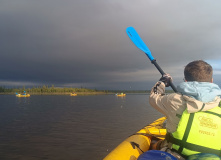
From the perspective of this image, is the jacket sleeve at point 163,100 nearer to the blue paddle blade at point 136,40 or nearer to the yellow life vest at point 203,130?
the yellow life vest at point 203,130


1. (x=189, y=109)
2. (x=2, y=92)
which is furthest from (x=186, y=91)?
(x=2, y=92)

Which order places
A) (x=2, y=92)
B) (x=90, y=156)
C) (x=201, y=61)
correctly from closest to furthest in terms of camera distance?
(x=201, y=61) < (x=90, y=156) < (x=2, y=92)

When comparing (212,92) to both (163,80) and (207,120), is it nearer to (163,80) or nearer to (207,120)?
(207,120)

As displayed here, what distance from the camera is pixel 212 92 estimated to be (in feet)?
6.73

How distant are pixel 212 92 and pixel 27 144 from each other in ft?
26.5

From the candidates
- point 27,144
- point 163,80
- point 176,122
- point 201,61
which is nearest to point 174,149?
point 176,122

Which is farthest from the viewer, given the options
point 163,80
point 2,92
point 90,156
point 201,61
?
point 2,92

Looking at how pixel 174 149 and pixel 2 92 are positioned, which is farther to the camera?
pixel 2 92

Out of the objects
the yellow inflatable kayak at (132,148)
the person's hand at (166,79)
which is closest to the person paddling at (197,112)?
the person's hand at (166,79)

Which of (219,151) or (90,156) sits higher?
(219,151)

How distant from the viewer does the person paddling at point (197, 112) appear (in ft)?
6.73

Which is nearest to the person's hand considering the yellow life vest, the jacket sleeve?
the jacket sleeve

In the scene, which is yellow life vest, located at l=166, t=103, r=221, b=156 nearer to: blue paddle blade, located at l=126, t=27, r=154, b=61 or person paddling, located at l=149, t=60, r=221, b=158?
person paddling, located at l=149, t=60, r=221, b=158

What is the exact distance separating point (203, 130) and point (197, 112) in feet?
0.74
